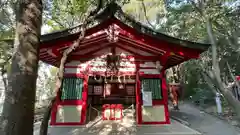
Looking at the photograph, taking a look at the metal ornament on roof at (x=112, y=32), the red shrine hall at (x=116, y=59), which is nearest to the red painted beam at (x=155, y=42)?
the red shrine hall at (x=116, y=59)

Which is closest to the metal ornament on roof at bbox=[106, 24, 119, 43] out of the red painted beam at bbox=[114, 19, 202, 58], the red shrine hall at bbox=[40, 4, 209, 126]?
the red shrine hall at bbox=[40, 4, 209, 126]

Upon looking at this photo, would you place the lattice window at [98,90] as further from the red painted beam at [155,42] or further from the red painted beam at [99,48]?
the red painted beam at [155,42]

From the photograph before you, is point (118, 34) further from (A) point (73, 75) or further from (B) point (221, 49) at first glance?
(B) point (221, 49)

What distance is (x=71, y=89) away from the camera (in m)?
6.67

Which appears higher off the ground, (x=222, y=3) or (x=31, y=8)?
(x=222, y=3)

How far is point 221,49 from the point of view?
12641 millimetres

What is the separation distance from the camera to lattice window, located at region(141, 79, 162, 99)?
6.92 metres

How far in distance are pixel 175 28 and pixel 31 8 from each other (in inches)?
505

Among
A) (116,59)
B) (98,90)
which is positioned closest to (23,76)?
(116,59)

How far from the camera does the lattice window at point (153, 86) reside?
22.7 feet

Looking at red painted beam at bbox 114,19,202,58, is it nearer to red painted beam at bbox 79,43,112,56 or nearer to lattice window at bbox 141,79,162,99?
red painted beam at bbox 79,43,112,56

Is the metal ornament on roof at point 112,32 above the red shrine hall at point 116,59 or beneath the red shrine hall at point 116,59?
above

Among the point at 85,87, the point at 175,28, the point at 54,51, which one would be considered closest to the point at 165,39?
the point at 85,87

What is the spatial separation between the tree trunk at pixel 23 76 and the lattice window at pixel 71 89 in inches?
180
